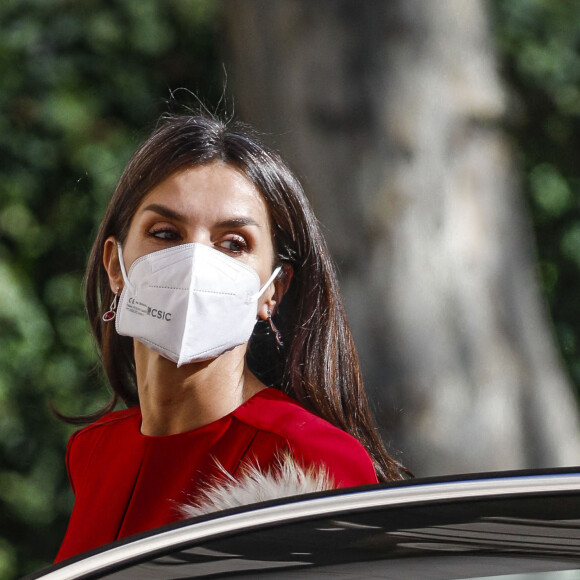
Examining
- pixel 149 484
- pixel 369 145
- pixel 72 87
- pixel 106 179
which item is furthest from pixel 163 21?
pixel 149 484

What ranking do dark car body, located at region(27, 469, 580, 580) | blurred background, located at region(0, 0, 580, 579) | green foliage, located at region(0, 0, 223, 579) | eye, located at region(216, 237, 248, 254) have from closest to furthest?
dark car body, located at region(27, 469, 580, 580) < eye, located at region(216, 237, 248, 254) < blurred background, located at region(0, 0, 580, 579) < green foliage, located at region(0, 0, 223, 579)

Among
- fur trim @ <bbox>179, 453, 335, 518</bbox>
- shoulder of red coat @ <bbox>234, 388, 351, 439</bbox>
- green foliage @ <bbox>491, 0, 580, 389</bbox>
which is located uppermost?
green foliage @ <bbox>491, 0, 580, 389</bbox>

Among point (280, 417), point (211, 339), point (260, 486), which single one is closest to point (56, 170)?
point (211, 339)

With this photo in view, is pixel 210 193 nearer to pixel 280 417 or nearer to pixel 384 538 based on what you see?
pixel 280 417

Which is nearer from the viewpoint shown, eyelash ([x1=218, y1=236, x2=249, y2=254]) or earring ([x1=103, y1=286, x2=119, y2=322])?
eyelash ([x1=218, y1=236, x2=249, y2=254])

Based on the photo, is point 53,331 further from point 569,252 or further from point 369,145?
point 569,252

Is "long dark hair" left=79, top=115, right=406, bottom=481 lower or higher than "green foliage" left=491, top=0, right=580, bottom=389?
lower

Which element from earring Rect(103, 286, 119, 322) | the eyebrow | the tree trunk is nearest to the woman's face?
the eyebrow

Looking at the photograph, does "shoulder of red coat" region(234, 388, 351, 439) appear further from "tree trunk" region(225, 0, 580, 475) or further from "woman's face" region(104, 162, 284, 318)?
"tree trunk" region(225, 0, 580, 475)

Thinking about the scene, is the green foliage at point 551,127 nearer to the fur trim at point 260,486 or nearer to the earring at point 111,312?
the earring at point 111,312

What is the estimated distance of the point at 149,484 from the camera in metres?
1.65

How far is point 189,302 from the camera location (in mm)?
1646

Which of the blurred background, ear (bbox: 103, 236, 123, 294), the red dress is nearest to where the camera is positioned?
the red dress

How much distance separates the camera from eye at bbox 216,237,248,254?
1.67m
